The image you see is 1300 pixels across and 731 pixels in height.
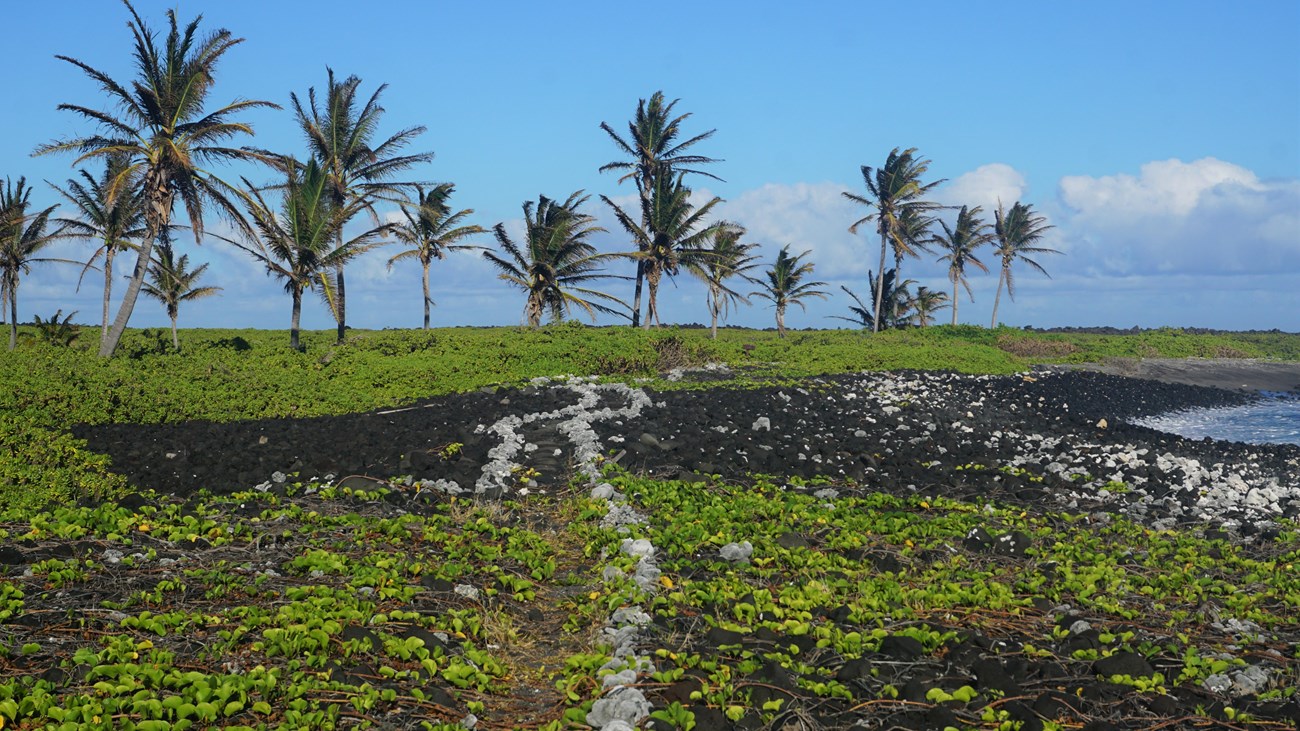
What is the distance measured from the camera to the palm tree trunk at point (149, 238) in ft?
82.8

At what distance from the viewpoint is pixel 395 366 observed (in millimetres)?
25141

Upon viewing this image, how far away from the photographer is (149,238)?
2531cm

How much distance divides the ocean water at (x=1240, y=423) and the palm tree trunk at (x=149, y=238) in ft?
96.4

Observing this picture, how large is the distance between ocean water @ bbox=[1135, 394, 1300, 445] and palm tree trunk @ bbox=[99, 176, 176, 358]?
2937cm

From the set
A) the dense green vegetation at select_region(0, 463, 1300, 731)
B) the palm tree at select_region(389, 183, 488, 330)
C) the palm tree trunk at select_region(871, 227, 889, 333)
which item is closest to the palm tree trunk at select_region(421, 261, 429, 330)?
the palm tree at select_region(389, 183, 488, 330)

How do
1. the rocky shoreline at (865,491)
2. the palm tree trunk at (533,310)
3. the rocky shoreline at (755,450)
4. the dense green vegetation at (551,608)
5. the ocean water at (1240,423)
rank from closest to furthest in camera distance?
1. the dense green vegetation at (551,608)
2. the rocky shoreline at (865,491)
3. the rocky shoreline at (755,450)
4. the ocean water at (1240,423)
5. the palm tree trunk at (533,310)

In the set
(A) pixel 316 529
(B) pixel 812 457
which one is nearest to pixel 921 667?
(A) pixel 316 529

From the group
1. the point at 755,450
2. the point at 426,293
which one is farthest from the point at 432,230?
the point at 755,450

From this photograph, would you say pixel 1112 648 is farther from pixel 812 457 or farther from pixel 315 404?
pixel 315 404

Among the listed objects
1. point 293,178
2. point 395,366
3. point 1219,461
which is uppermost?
point 293,178

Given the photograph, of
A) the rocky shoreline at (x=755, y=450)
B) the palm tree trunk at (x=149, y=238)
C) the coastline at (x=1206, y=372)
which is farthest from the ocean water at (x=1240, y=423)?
the palm tree trunk at (x=149, y=238)

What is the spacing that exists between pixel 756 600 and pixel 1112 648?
2580 millimetres

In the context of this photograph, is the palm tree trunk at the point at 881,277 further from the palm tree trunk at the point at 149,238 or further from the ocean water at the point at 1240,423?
the palm tree trunk at the point at 149,238

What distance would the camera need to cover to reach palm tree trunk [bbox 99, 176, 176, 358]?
25.2 m
